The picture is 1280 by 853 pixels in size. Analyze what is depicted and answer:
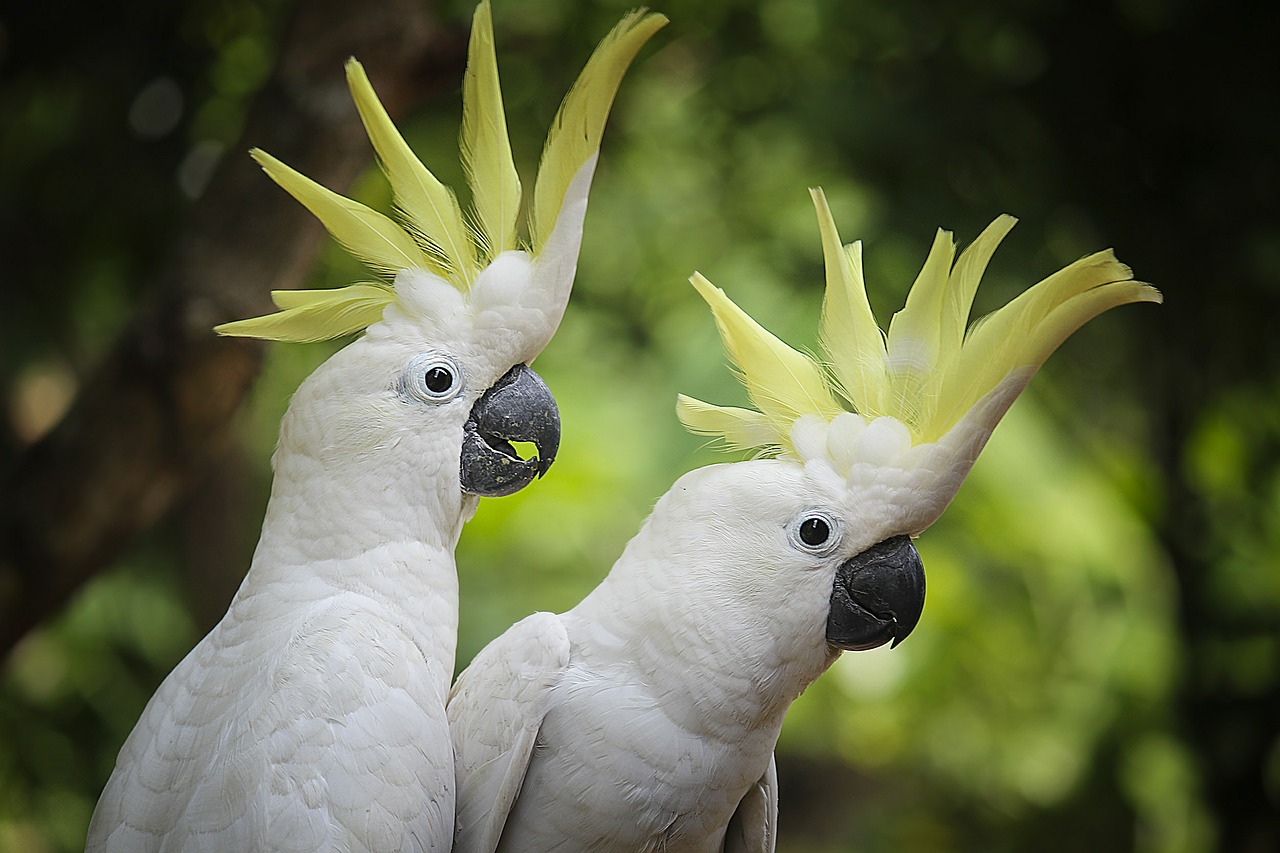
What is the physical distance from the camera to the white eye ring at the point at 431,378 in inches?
45.5

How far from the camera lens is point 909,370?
1147 millimetres

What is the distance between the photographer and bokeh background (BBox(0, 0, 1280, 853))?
2.38 m

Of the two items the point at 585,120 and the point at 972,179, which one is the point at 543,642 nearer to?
the point at 585,120

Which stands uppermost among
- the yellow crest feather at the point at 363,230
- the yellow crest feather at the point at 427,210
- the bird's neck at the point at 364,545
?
the yellow crest feather at the point at 427,210

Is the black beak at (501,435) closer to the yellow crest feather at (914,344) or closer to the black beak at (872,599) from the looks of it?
the yellow crest feather at (914,344)

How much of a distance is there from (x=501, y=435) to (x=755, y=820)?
0.56 m

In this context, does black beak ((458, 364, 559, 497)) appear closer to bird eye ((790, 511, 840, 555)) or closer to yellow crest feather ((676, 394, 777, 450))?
yellow crest feather ((676, 394, 777, 450))

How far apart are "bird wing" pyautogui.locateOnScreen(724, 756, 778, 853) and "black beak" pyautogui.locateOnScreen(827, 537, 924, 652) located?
9.3 inches

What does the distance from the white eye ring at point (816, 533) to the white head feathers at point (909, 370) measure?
1.9 inches

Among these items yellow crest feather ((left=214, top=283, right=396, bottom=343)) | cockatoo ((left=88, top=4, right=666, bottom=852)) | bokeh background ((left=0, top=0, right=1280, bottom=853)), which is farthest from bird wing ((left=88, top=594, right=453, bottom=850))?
bokeh background ((left=0, top=0, right=1280, bottom=853))

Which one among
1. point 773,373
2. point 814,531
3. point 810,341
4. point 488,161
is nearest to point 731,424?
point 773,373


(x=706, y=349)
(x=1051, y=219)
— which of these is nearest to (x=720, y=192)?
(x=706, y=349)

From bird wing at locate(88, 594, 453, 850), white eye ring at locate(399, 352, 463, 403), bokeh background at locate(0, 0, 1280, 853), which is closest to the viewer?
bird wing at locate(88, 594, 453, 850)

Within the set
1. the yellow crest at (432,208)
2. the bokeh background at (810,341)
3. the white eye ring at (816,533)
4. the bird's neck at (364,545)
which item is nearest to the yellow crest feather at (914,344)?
the white eye ring at (816,533)
